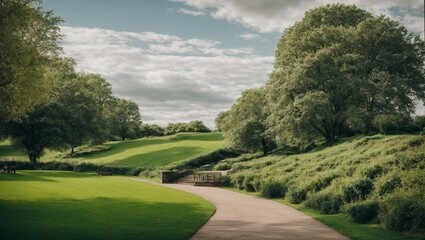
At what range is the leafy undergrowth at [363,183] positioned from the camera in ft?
57.5

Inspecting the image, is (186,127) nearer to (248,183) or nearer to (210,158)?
(210,158)

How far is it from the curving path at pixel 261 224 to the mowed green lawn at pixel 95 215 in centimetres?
87

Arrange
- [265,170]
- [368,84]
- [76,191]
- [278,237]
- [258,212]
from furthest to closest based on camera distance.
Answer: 1. [368,84]
2. [265,170]
3. [76,191]
4. [258,212]
5. [278,237]

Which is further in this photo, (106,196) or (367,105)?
(367,105)

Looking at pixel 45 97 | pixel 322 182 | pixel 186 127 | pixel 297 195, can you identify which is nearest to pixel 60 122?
pixel 45 97

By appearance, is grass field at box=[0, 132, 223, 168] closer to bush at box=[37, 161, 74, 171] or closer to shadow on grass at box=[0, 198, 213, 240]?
bush at box=[37, 161, 74, 171]

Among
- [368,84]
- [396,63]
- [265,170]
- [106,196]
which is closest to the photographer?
[106,196]

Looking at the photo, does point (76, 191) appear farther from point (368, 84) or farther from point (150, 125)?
point (150, 125)

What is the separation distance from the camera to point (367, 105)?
5050cm

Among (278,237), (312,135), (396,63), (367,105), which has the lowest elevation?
(278,237)

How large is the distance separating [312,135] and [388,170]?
2630cm

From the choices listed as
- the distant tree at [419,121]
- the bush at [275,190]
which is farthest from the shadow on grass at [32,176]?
the distant tree at [419,121]

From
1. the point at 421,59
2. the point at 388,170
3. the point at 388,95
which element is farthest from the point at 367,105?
the point at 388,170

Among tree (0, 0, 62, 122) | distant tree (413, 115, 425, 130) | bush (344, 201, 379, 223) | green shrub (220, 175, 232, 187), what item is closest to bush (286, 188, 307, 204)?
bush (344, 201, 379, 223)
